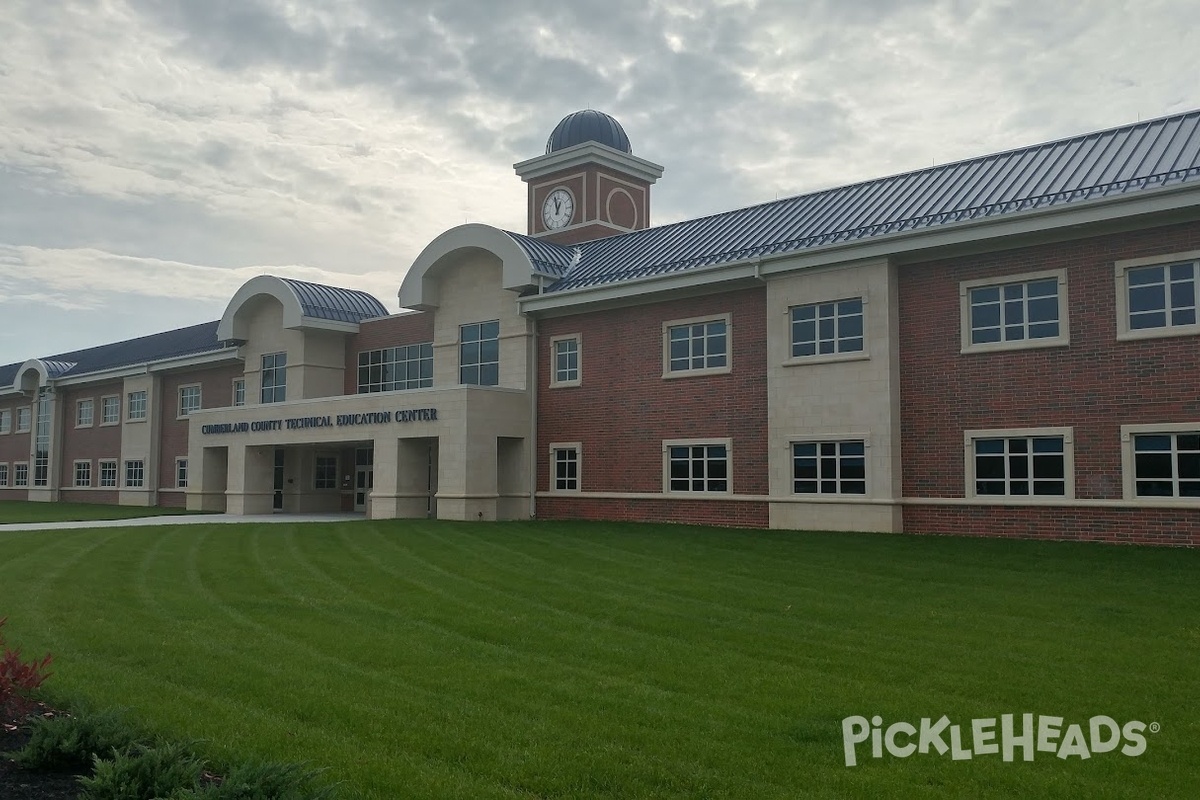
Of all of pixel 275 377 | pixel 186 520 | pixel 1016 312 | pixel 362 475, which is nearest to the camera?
pixel 1016 312

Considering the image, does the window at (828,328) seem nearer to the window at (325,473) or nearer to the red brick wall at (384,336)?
the red brick wall at (384,336)

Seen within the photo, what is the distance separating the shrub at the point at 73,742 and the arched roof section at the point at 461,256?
23.2 metres

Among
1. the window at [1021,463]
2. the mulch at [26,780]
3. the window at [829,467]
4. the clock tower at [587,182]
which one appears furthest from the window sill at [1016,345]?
the clock tower at [587,182]

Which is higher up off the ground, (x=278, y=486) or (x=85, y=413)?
(x=85, y=413)

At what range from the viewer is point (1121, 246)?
18.9m

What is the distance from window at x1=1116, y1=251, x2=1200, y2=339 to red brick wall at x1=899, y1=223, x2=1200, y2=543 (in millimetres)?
170

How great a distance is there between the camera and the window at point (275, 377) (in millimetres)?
36812

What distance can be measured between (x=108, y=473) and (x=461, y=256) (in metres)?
25.7

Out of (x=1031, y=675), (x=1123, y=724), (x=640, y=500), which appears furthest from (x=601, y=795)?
(x=640, y=500)

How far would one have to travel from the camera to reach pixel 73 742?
19.6ft

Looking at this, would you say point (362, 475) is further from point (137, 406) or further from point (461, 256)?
point (137, 406)

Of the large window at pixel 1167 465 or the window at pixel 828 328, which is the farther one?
the window at pixel 828 328

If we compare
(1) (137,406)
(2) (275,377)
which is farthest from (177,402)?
(2) (275,377)

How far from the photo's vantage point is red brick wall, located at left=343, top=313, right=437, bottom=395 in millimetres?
33938
